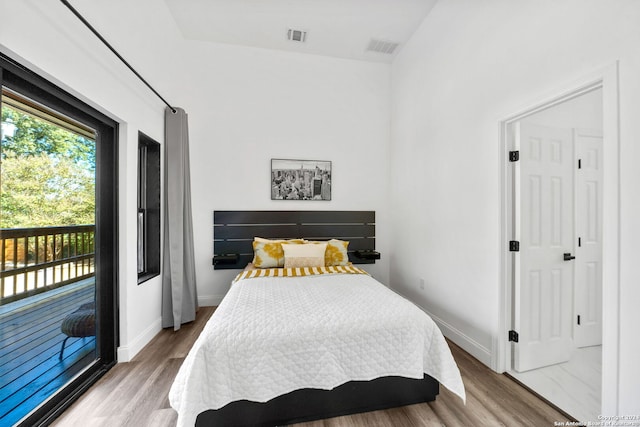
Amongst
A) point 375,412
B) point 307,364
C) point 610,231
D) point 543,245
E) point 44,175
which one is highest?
point 44,175

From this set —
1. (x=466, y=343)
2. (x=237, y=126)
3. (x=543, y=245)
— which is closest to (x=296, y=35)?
(x=237, y=126)

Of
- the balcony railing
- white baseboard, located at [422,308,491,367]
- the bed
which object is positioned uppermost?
the balcony railing

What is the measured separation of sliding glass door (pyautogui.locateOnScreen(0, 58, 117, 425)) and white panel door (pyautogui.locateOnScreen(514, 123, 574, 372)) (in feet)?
10.4

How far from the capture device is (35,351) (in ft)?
5.10

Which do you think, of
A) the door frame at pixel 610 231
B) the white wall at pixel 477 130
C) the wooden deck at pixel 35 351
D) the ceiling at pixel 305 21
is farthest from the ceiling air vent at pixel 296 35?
the wooden deck at pixel 35 351

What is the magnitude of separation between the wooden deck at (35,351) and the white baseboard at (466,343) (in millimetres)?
3035

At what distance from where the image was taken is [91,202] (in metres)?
1.93

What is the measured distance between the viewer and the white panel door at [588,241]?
7.44 ft

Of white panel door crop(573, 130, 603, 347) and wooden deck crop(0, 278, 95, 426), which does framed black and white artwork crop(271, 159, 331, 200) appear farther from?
white panel door crop(573, 130, 603, 347)

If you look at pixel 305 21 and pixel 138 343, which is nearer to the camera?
pixel 138 343

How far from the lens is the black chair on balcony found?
1764mm

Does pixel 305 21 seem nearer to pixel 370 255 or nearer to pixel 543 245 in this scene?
pixel 370 255

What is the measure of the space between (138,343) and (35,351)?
800 millimetres

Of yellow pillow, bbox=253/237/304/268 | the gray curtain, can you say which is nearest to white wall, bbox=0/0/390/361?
the gray curtain
